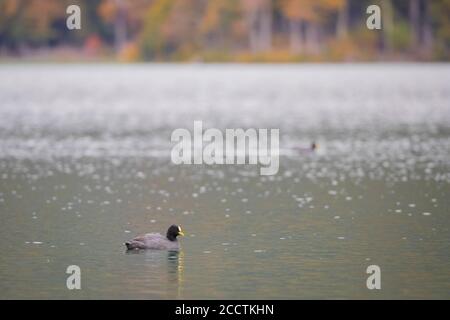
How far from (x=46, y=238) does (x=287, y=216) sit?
17.2 ft

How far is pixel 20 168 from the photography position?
35656 millimetres

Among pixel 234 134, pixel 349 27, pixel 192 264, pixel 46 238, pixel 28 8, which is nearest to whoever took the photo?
pixel 192 264

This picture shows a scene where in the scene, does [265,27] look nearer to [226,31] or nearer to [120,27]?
[226,31]

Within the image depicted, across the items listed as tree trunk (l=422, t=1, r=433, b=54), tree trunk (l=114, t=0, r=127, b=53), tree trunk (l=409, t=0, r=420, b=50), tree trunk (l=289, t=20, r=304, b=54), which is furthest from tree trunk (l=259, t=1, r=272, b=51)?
tree trunk (l=114, t=0, r=127, b=53)

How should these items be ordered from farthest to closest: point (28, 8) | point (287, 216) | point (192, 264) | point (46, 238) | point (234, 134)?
point (28, 8) < point (234, 134) < point (287, 216) < point (46, 238) < point (192, 264)

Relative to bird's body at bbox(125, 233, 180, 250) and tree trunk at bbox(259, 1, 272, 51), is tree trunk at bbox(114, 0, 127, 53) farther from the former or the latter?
bird's body at bbox(125, 233, 180, 250)

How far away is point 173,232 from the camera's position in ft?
72.0

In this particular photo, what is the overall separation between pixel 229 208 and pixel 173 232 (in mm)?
5392

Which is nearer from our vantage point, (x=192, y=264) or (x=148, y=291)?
(x=148, y=291)

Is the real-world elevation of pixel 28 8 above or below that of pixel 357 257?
above

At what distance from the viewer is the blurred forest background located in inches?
5069
